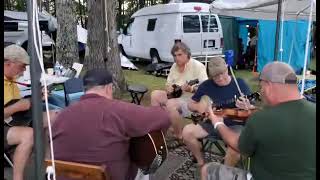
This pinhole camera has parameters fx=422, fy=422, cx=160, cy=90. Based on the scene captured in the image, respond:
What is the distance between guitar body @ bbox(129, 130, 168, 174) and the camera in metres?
2.71

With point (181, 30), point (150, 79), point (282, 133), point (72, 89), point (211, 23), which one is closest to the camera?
point (282, 133)

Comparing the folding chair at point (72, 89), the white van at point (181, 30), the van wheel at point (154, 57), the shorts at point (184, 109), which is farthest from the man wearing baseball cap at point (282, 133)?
the van wheel at point (154, 57)

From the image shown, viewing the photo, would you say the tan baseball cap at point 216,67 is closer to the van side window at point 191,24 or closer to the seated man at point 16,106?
the seated man at point 16,106

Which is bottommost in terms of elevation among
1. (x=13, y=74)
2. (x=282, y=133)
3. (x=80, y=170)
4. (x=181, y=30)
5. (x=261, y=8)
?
(x=80, y=170)

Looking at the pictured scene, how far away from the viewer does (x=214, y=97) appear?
13.4ft

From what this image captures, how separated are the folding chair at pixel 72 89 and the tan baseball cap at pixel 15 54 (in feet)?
9.50

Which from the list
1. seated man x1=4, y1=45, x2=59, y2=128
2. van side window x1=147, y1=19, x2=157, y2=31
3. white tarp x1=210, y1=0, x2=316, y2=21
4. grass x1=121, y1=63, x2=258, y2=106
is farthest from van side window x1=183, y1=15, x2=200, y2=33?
seated man x1=4, y1=45, x2=59, y2=128

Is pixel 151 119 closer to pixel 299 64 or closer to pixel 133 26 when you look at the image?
pixel 299 64

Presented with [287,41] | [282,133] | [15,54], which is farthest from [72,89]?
[287,41]

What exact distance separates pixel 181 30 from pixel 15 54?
11116mm

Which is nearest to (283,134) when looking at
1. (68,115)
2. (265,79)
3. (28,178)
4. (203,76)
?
(265,79)

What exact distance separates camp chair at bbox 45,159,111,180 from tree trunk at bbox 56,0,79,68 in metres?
7.11

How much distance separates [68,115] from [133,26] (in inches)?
533

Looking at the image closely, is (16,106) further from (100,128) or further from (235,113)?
(235,113)
